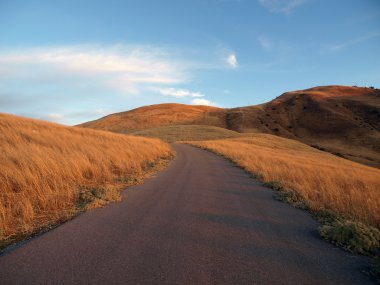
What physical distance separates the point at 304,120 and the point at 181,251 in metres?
107

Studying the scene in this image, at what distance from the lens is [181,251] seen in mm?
4520

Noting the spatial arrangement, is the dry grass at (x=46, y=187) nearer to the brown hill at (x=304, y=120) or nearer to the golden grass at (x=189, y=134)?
the golden grass at (x=189, y=134)

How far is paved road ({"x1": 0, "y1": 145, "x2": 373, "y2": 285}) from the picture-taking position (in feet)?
12.4

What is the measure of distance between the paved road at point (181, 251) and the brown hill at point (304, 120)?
2593 inches

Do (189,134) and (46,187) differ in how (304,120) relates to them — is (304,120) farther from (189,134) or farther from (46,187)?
(46,187)

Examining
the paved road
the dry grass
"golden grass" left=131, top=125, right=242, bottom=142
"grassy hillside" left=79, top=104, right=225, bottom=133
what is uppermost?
"grassy hillside" left=79, top=104, right=225, bottom=133

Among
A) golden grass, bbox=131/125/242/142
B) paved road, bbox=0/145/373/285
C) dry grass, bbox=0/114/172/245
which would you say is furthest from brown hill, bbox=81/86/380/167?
paved road, bbox=0/145/373/285

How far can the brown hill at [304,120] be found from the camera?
81750 mm

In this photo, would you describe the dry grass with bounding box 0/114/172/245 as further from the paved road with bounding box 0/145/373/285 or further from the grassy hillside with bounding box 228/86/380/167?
the grassy hillside with bounding box 228/86/380/167

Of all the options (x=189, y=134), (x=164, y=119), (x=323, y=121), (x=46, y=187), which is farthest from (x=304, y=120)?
(x=46, y=187)

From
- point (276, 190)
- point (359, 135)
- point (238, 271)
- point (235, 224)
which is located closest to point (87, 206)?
point (235, 224)

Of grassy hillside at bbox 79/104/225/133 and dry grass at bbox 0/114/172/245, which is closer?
dry grass at bbox 0/114/172/245

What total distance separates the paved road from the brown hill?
65.9 metres

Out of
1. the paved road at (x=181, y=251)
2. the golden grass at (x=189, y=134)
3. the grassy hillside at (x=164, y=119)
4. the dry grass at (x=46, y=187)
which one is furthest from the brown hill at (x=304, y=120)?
the paved road at (x=181, y=251)
